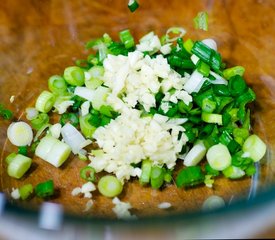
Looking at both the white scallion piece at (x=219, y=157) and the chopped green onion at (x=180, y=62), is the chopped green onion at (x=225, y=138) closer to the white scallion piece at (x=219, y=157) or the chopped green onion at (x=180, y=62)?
the white scallion piece at (x=219, y=157)

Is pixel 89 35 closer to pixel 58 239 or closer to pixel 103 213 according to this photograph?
pixel 103 213

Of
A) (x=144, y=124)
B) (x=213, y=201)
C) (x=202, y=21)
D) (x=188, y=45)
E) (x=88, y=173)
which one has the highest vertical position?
(x=202, y=21)

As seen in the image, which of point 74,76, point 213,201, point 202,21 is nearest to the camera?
point 213,201

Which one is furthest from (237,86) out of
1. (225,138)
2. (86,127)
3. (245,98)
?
(86,127)

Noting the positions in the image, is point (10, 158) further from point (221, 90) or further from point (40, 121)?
point (221, 90)

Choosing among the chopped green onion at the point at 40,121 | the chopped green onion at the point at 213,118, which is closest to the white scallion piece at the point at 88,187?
the chopped green onion at the point at 40,121

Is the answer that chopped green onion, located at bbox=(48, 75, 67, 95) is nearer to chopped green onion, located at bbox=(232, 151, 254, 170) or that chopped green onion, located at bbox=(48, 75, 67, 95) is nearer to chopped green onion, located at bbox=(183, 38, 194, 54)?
chopped green onion, located at bbox=(183, 38, 194, 54)

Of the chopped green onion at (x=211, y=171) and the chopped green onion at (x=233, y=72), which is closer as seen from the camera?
the chopped green onion at (x=211, y=171)
